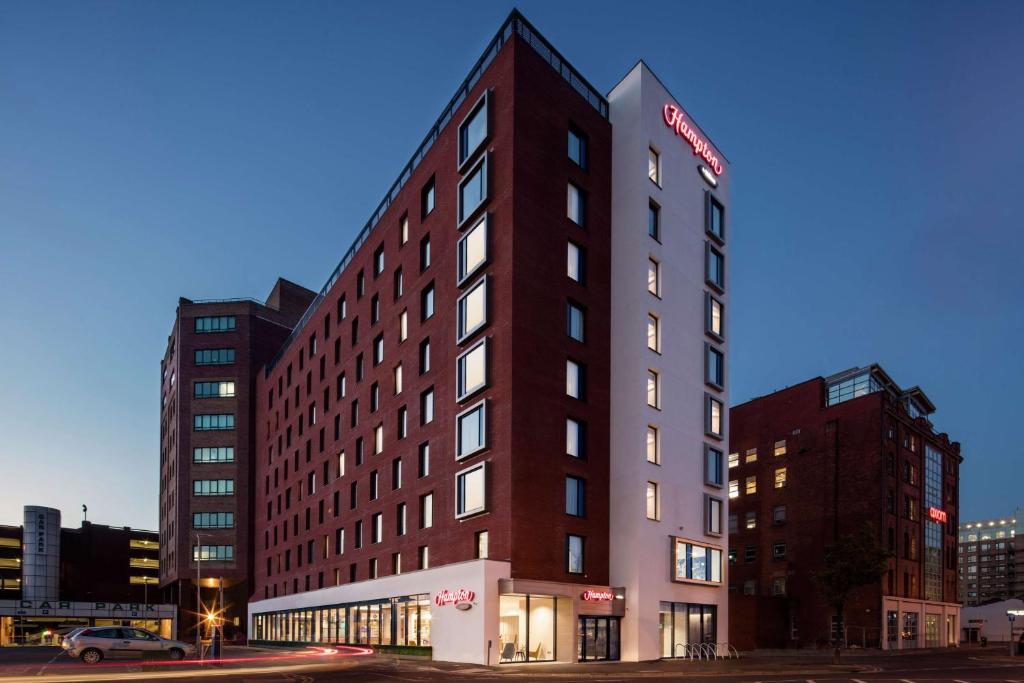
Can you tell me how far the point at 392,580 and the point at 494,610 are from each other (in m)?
15.0

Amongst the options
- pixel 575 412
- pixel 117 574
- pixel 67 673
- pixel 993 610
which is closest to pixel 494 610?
pixel 575 412

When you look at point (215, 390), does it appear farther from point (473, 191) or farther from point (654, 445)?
point (654, 445)

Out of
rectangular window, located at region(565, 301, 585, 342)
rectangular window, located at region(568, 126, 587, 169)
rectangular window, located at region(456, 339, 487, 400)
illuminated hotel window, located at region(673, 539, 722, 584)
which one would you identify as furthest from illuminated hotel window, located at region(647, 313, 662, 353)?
illuminated hotel window, located at region(673, 539, 722, 584)

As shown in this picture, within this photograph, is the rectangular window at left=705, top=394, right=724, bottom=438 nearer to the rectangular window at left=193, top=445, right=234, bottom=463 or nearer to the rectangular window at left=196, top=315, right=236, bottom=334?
the rectangular window at left=193, top=445, right=234, bottom=463

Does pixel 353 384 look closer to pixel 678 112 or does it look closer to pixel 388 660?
pixel 388 660

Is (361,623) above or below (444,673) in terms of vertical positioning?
below

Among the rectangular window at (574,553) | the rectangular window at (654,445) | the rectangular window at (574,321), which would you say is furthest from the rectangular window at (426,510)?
the rectangular window at (654,445)

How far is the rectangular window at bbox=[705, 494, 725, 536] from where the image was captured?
51969 millimetres

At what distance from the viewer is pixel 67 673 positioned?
102 feet

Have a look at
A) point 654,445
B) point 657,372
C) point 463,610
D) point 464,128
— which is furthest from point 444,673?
point 464,128

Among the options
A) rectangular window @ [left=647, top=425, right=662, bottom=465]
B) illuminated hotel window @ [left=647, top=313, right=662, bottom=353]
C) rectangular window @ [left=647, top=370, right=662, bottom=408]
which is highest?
illuminated hotel window @ [left=647, top=313, right=662, bottom=353]

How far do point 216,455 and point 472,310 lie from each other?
77.4 m

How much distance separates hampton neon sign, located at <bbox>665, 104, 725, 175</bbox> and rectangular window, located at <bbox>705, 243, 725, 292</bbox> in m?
6.40

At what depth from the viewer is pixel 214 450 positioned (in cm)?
11200
